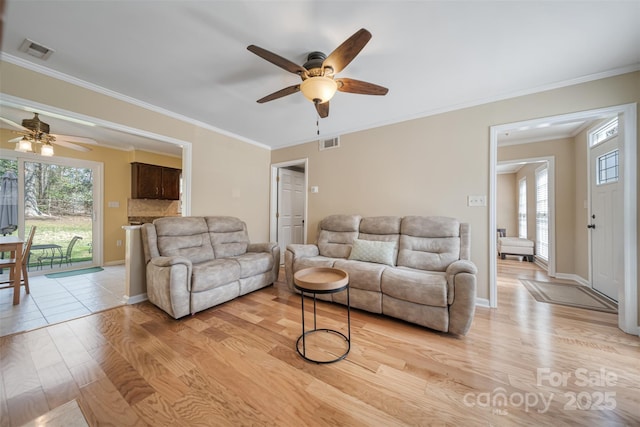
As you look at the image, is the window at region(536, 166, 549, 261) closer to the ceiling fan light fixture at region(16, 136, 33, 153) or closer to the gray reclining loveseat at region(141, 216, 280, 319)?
the gray reclining loveseat at region(141, 216, 280, 319)

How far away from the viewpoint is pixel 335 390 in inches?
62.7

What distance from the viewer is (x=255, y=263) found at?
10.4ft

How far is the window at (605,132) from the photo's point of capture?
2.96 meters

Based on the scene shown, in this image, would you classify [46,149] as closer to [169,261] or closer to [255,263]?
[169,261]

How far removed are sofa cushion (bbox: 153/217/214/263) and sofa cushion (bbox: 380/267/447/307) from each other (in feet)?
7.35

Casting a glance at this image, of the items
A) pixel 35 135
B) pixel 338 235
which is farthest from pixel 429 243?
pixel 35 135

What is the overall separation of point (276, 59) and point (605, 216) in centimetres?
429

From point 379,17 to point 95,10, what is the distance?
202 cm

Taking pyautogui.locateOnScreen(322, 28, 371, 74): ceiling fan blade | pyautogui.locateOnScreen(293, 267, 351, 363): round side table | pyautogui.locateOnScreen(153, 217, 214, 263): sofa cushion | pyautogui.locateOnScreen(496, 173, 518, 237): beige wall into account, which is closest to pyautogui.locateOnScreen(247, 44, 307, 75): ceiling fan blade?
pyautogui.locateOnScreen(322, 28, 371, 74): ceiling fan blade

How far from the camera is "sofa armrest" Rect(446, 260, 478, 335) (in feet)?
6.92

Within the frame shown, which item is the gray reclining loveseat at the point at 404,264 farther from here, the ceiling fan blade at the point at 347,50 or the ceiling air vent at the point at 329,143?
the ceiling fan blade at the point at 347,50

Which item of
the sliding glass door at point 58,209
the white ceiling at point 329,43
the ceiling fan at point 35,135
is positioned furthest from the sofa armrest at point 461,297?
the sliding glass door at point 58,209

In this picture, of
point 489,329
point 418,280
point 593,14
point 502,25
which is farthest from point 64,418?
point 593,14

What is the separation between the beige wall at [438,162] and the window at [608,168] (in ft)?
2.53
